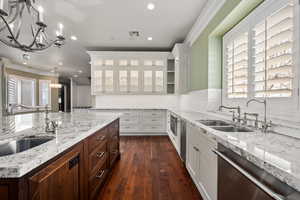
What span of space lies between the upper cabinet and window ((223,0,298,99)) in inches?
114

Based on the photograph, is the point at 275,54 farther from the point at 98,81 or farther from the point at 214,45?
the point at 98,81

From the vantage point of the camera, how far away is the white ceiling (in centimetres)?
286

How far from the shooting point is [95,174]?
181 centimetres

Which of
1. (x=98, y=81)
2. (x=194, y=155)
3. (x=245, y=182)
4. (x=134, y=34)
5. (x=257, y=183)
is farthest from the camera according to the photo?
(x=98, y=81)

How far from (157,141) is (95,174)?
9.49 ft

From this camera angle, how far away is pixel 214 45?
115 inches

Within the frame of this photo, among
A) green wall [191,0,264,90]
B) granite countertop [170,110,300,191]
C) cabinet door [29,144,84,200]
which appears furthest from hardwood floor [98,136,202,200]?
green wall [191,0,264,90]

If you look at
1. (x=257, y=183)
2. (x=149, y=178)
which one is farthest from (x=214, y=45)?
(x=257, y=183)

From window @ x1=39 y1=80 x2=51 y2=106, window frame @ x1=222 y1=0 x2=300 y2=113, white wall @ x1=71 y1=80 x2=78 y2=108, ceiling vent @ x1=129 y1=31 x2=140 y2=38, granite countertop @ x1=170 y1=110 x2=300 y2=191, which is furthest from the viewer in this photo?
white wall @ x1=71 y1=80 x2=78 y2=108

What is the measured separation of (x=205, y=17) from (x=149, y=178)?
285 centimetres

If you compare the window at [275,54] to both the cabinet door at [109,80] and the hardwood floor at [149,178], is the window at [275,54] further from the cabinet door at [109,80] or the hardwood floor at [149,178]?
the cabinet door at [109,80]

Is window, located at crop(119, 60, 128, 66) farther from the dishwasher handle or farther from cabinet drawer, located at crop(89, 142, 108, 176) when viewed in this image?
the dishwasher handle

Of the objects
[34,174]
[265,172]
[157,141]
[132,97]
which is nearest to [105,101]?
[132,97]

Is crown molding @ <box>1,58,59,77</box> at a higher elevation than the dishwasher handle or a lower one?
higher
